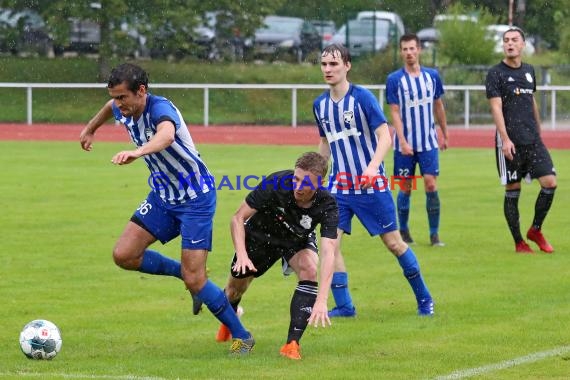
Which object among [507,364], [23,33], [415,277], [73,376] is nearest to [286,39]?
[23,33]

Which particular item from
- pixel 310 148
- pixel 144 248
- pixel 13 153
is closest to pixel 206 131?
pixel 310 148

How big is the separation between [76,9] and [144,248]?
28.7 metres

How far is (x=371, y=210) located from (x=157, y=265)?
5.58ft

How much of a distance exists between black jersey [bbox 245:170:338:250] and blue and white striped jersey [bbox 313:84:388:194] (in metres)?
1.37

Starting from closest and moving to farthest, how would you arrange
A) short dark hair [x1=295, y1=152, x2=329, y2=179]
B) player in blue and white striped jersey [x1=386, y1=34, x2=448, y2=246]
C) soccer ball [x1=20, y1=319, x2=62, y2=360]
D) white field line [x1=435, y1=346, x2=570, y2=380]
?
white field line [x1=435, y1=346, x2=570, y2=380] → short dark hair [x1=295, y1=152, x2=329, y2=179] → soccer ball [x1=20, y1=319, x2=62, y2=360] → player in blue and white striped jersey [x1=386, y1=34, x2=448, y2=246]

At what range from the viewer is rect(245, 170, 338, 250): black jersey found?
745cm

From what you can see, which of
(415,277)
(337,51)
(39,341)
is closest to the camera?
(39,341)

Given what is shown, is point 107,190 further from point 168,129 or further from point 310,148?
point 168,129

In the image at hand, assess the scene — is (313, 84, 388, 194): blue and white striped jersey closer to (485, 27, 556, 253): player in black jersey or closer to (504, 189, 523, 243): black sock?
(485, 27, 556, 253): player in black jersey

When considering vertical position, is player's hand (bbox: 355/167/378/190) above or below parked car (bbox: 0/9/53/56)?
below

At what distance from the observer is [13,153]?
76.8 feet

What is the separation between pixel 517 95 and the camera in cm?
1206

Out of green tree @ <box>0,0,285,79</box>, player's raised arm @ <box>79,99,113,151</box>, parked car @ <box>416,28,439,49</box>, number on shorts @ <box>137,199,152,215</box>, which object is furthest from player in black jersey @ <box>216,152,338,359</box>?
parked car @ <box>416,28,439,49</box>

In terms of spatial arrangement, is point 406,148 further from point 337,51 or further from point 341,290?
point 337,51
